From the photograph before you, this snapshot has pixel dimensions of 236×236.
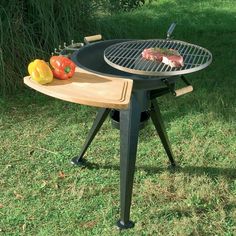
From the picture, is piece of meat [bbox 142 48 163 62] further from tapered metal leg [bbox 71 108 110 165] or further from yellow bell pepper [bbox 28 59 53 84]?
yellow bell pepper [bbox 28 59 53 84]

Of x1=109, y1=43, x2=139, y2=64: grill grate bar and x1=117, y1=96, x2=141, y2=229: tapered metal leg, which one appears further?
x1=109, y1=43, x2=139, y2=64: grill grate bar

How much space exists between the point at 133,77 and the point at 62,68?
471 mm

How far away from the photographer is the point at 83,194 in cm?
313

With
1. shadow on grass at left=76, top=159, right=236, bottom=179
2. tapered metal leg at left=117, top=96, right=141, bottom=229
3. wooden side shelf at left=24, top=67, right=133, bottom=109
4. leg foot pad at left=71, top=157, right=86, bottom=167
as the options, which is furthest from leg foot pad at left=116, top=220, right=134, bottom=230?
wooden side shelf at left=24, top=67, right=133, bottom=109

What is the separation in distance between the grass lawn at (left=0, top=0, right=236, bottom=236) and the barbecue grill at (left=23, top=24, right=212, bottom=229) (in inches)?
11.3

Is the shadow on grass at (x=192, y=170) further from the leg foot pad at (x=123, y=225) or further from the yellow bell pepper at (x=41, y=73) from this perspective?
the yellow bell pepper at (x=41, y=73)

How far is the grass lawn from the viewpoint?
9.34 feet

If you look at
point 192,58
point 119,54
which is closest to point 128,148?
point 119,54

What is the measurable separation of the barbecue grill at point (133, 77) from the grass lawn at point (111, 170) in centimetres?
29

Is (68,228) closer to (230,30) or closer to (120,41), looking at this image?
(120,41)

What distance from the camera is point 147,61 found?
8.48 feet

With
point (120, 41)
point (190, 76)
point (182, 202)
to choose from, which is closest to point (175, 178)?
point (182, 202)

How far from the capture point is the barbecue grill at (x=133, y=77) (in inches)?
91.0

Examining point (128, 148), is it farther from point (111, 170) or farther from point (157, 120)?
point (111, 170)
